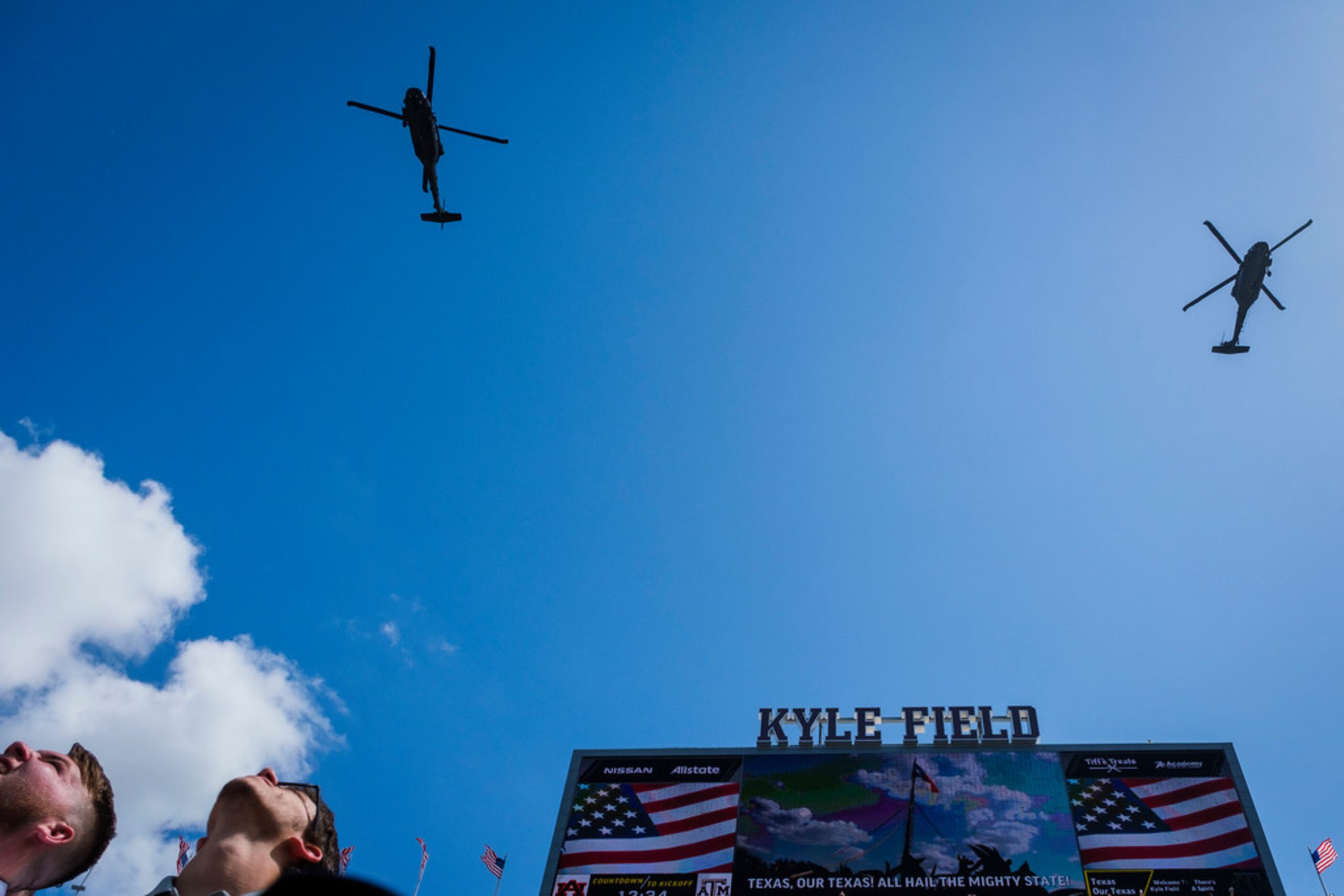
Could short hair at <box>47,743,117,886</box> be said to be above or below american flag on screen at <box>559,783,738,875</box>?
below

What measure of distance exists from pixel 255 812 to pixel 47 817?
39.1 inches

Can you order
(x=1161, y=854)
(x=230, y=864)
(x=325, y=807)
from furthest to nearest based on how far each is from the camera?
(x=1161, y=854), (x=325, y=807), (x=230, y=864)

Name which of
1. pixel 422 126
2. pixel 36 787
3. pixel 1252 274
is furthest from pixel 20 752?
pixel 1252 274

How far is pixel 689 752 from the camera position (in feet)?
94.2

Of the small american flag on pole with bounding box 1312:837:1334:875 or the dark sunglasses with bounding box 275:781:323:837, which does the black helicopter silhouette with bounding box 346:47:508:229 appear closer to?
the dark sunglasses with bounding box 275:781:323:837

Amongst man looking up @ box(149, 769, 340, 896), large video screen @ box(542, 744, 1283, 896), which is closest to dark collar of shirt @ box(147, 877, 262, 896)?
man looking up @ box(149, 769, 340, 896)

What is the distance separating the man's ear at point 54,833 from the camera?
3941 millimetres

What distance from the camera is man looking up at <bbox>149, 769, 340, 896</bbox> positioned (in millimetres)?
3766

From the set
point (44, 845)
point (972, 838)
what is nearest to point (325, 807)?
point (44, 845)

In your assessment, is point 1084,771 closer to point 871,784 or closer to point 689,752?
point 871,784

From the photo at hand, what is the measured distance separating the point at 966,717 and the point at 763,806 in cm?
793

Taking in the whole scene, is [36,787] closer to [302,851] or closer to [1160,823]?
[302,851]

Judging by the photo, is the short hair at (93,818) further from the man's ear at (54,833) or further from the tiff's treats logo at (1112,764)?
the tiff's treats logo at (1112,764)

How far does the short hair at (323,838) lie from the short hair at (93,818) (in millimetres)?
1031
